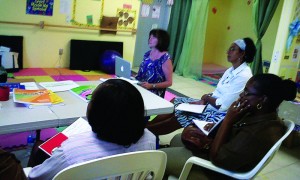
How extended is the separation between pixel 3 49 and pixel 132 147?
3.99 m

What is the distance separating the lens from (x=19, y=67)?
4703 millimetres

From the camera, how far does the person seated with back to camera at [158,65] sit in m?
2.77

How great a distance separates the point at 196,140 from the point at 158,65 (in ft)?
4.21

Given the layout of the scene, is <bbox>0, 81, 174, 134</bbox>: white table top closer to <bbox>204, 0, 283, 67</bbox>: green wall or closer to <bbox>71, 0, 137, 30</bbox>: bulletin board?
<bbox>71, 0, 137, 30</bbox>: bulletin board

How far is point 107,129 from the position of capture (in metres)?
1.11

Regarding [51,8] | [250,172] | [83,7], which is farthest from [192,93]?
[250,172]

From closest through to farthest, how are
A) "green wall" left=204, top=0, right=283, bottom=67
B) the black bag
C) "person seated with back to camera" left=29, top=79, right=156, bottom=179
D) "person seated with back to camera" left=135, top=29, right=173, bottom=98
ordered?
the black bag
"person seated with back to camera" left=29, top=79, right=156, bottom=179
"person seated with back to camera" left=135, top=29, right=173, bottom=98
"green wall" left=204, top=0, right=283, bottom=67

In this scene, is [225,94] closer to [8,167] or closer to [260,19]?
[8,167]

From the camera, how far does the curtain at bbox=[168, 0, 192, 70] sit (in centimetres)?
595

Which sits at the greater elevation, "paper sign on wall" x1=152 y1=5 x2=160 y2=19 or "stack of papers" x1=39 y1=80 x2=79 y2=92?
"paper sign on wall" x1=152 y1=5 x2=160 y2=19

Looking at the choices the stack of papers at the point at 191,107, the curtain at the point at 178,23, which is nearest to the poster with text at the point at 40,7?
the curtain at the point at 178,23

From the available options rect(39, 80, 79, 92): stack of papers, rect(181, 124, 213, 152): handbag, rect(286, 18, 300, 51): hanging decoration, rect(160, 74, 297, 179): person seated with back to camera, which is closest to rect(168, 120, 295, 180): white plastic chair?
rect(160, 74, 297, 179): person seated with back to camera

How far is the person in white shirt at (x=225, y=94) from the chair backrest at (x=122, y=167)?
117 centimetres

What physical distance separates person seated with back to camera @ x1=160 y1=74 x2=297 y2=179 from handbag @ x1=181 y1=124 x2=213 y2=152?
112 mm
